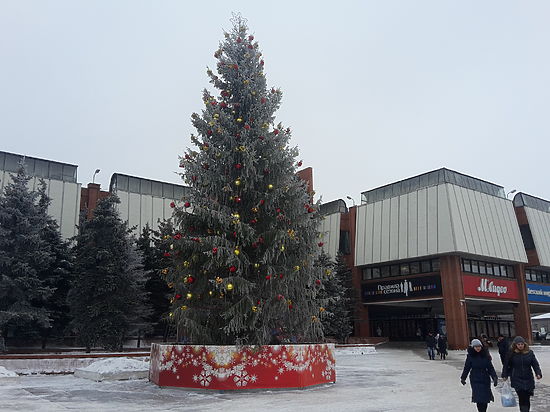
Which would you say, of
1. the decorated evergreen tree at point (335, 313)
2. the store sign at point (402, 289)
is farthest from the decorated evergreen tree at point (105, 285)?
the store sign at point (402, 289)

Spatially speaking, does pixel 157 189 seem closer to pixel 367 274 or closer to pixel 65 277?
pixel 65 277

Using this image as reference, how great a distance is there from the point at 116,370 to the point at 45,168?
89.9 ft

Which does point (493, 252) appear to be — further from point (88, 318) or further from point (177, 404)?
point (177, 404)

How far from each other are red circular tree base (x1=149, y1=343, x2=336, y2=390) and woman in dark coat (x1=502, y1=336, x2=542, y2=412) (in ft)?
20.2

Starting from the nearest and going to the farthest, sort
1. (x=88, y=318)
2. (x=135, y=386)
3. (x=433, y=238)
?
(x=135, y=386)
(x=88, y=318)
(x=433, y=238)

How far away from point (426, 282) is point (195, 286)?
3013cm

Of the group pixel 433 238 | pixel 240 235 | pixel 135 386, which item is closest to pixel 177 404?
pixel 135 386

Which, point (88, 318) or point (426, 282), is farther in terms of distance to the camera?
point (426, 282)

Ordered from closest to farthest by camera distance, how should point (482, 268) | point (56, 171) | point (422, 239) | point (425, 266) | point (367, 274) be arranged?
point (56, 171) → point (422, 239) → point (425, 266) → point (482, 268) → point (367, 274)

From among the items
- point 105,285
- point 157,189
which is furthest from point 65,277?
point 157,189

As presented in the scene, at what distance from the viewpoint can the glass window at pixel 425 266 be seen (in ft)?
133

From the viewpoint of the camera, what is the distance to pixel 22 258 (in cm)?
2359

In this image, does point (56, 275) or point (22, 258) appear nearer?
point (22, 258)

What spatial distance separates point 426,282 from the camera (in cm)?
4012
